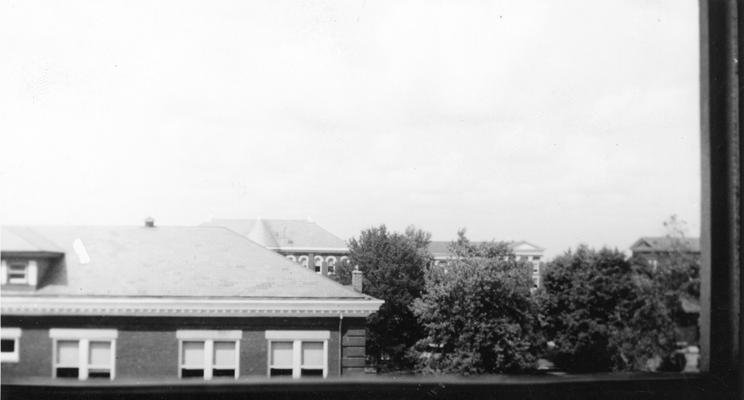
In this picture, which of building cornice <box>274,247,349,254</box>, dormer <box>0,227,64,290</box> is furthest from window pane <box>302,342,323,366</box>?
dormer <box>0,227,64,290</box>

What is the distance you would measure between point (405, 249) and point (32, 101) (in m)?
1.03

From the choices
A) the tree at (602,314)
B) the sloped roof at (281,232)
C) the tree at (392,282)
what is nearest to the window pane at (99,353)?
the sloped roof at (281,232)

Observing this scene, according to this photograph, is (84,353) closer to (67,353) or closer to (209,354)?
(67,353)

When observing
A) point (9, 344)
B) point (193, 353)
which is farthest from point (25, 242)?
point (193, 353)

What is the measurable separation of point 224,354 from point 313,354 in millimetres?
231

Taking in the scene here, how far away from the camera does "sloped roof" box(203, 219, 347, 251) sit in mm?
1523

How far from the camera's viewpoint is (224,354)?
1524 millimetres

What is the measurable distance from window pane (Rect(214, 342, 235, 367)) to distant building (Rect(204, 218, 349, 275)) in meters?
0.27

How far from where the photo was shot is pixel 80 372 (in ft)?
4.77

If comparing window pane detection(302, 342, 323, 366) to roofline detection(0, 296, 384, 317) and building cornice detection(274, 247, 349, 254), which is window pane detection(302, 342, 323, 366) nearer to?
roofline detection(0, 296, 384, 317)

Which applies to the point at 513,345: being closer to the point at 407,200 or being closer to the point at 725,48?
the point at 407,200


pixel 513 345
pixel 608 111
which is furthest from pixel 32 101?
pixel 608 111

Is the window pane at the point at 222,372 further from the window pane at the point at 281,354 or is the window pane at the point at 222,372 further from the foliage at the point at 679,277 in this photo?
the foliage at the point at 679,277

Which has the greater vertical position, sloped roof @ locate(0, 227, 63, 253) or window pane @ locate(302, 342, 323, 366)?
sloped roof @ locate(0, 227, 63, 253)
